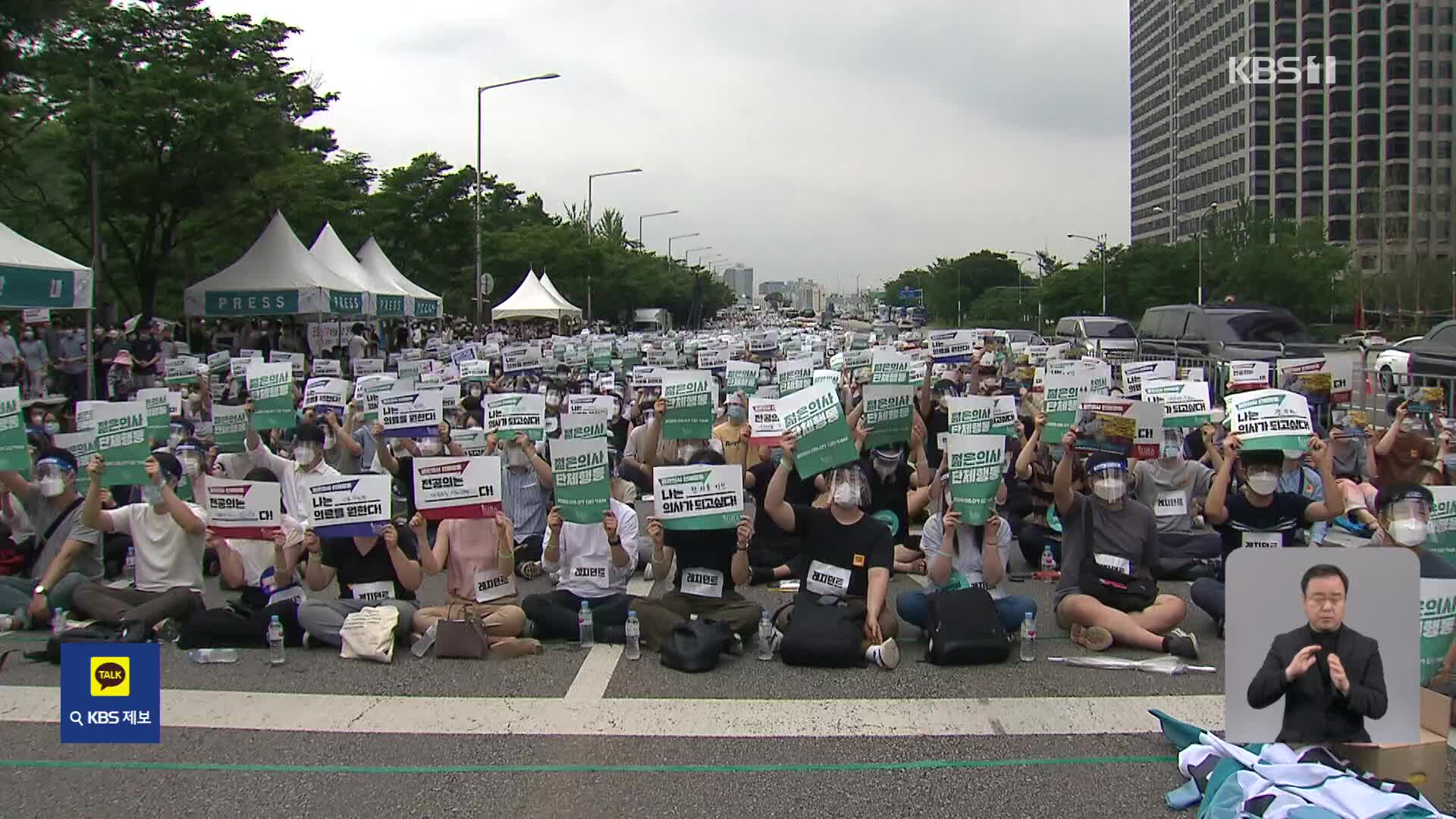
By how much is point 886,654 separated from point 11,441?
689 cm

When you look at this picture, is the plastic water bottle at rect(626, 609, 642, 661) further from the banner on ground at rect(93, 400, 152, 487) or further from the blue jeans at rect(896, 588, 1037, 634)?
the banner on ground at rect(93, 400, 152, 487)

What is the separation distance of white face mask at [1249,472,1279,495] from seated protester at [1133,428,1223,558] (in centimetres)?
145

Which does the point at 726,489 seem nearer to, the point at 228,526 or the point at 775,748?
the point at 775,748

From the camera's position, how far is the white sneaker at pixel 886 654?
26.5ft

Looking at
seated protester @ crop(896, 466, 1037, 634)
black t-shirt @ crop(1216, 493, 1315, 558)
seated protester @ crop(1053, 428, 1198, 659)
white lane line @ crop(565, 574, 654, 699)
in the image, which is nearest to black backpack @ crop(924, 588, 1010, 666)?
seated protester @ crop(896, 466, 1037, 634)

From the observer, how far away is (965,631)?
817 centimetres

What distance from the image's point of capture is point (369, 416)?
14.7 meters

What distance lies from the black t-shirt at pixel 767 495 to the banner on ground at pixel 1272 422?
3.30 m

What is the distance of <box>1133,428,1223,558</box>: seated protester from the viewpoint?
10820 mm

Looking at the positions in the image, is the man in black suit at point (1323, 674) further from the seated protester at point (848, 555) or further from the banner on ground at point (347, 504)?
the banner on ground at point (347, 504)

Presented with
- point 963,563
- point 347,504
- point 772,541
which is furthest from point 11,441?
point 963,563

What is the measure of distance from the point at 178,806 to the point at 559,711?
2076 mm

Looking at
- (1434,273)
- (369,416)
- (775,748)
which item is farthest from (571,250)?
(775,748)

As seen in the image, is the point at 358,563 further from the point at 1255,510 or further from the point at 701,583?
the point at 1255,510
